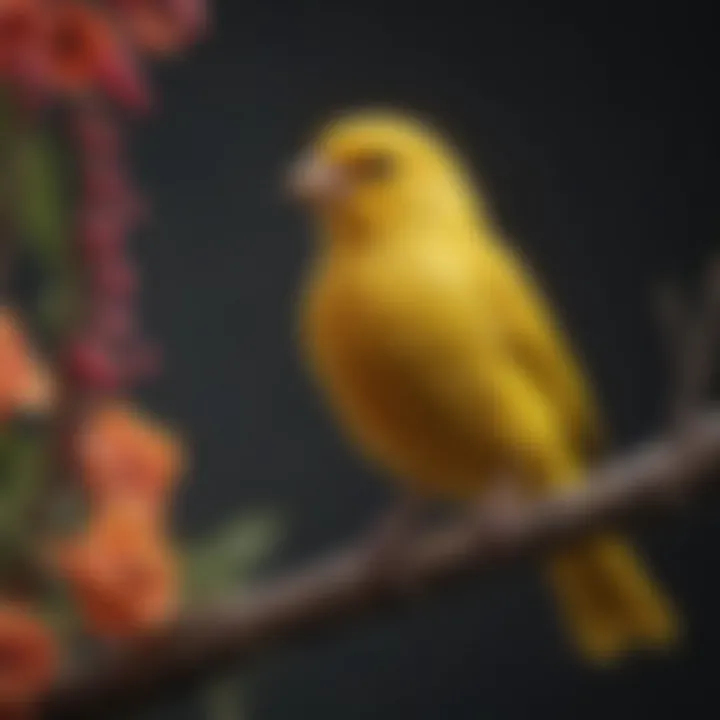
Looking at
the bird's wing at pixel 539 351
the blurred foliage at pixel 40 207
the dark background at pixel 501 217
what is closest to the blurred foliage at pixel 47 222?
the blurred foliage at pixel 40 207

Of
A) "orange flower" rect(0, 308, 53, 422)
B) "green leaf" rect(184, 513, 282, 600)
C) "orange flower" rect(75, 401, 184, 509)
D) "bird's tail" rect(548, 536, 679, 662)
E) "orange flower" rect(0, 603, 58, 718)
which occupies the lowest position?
"bird's tail" rect(548, 536, 679, 662)

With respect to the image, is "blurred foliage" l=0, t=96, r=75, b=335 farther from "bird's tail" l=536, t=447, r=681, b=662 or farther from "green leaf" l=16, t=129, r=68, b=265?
"bird's tail" l=536, t=447, r=681, b=662

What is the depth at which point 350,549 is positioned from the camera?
0.86 meters

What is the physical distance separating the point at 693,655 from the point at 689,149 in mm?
329

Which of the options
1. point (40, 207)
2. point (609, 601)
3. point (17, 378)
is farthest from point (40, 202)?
point (609, 601)

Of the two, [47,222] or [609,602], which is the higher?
[47,222]

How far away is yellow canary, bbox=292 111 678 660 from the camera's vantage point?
31.9 inches

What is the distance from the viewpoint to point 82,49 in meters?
0.78

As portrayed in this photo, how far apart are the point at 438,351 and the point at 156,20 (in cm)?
25

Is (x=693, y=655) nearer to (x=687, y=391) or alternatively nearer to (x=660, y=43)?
(x=687, y=391)

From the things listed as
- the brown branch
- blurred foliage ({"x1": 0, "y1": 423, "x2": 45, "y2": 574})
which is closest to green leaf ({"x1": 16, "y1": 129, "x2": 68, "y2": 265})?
blurred foliage ({"x1": 0, "y1": 423, "x2": 45, "y2": 574})

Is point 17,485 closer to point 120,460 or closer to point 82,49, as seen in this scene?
point 120,460

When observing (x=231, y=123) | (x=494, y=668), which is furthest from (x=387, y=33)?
(x=494, y=668)

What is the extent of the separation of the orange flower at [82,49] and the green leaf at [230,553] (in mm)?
275
